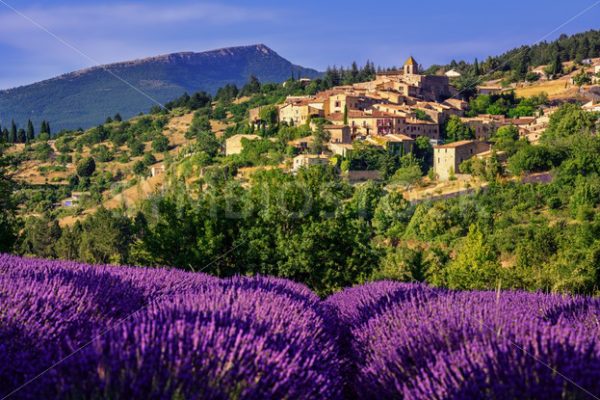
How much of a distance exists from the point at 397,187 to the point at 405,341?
211 feet

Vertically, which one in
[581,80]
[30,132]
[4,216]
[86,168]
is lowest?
[86,168]

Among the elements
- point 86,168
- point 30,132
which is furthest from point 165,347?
point 30,132

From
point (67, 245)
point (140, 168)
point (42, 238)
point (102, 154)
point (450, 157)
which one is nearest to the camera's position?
point (67, 245)

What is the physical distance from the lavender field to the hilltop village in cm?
6598

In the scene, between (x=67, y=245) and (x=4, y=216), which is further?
(x=67, y=245)

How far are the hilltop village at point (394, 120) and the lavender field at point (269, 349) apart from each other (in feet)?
216

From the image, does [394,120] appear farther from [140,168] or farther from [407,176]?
[140,168]

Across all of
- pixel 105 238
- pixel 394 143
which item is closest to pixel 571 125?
pixel 394 143

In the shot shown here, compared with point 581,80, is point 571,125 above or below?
below

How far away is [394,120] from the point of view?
85.2 meters

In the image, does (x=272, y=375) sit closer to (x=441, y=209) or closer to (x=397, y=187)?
(x=441, y=209)

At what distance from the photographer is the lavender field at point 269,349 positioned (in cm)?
289

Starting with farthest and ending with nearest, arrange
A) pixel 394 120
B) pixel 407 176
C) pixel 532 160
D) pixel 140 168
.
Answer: pixel 140 168 < pixel 394 120 < pixel 407 176 < pixel 532 160

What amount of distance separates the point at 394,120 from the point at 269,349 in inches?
3303
